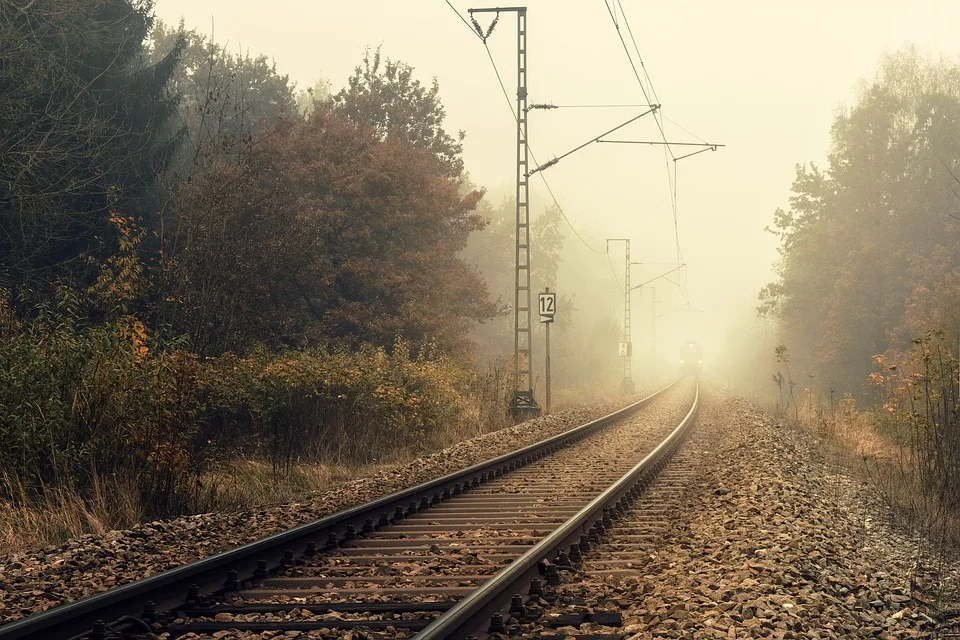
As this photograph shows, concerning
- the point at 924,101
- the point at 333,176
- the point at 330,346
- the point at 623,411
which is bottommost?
the point at 623,411

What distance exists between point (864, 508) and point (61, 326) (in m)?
9.55

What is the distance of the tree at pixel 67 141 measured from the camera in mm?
18734

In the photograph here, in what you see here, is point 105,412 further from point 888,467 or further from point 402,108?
point 402,108

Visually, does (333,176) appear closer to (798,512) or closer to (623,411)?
(623,411)

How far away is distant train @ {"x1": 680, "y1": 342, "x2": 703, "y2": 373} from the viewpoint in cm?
8556

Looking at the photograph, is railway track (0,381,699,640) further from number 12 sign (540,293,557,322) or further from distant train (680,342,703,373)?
distant train (680,342,703,373)

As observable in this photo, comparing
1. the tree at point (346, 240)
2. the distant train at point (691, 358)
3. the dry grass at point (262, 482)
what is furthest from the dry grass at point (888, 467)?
the distant train at point (691, 358)

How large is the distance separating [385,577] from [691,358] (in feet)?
271

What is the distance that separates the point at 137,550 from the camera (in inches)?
295

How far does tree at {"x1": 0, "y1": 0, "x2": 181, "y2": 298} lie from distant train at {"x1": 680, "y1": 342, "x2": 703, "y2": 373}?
2628 inches

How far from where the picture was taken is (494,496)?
35.1 feet

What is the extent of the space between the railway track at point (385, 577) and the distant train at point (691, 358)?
77088mm

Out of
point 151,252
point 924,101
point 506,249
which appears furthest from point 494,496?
point 506,249

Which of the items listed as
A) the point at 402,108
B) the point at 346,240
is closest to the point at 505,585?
the point at 346,240
